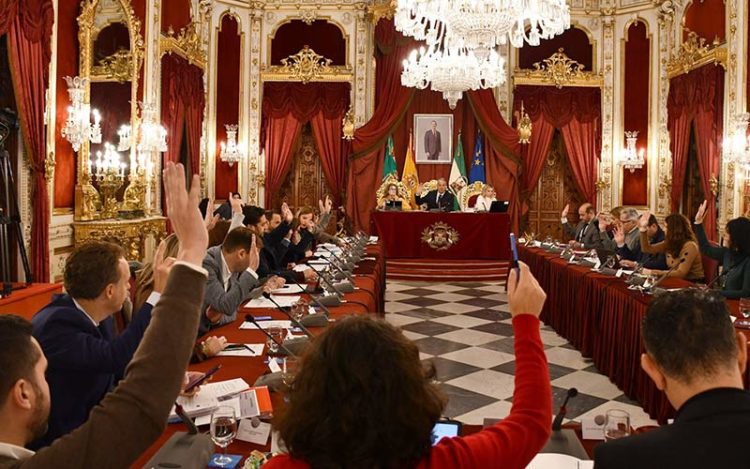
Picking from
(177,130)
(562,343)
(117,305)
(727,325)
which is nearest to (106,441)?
(727,325)

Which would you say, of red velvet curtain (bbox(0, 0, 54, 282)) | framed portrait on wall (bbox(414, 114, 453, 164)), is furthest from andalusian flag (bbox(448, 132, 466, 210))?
red velvet curtain (bbox(0, 0, 54, 282))

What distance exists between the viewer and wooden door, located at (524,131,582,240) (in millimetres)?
12641

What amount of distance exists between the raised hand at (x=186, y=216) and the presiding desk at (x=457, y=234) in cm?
958

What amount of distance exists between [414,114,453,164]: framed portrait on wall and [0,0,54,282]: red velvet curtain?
294 inches

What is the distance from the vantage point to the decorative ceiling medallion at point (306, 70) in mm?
12258

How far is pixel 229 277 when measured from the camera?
3816 millimetres

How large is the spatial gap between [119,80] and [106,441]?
25.7 ft

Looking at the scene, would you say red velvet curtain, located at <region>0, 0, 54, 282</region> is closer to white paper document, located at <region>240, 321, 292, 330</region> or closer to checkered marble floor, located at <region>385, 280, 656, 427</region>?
checkered marble floor, located at <region>385, 280, 656, 427</region>

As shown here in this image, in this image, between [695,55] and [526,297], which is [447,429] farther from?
[695,55]

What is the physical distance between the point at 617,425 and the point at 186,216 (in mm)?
1334

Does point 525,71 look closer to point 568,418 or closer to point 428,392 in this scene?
point 568,418

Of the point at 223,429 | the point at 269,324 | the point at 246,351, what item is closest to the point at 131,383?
the point at 223,429

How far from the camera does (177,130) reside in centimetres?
987

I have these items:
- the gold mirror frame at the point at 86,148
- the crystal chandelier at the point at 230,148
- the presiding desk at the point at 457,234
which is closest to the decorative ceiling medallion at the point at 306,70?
the crystal chandelier at the point at 230,148
